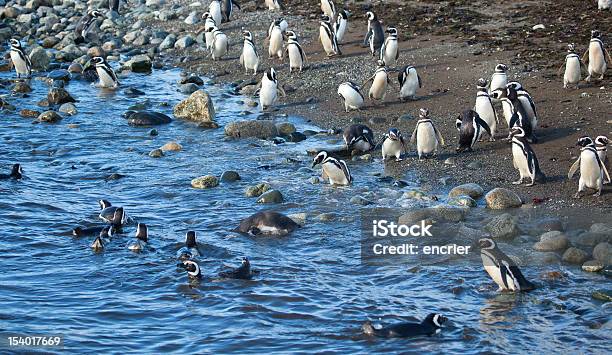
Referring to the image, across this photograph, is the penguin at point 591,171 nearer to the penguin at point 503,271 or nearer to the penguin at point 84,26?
the penguin at point 503,271

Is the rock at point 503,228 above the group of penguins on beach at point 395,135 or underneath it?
underneath

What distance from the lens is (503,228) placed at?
1068 cm

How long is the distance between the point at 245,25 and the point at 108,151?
938 centimetres

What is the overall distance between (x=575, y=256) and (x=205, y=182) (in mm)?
5324

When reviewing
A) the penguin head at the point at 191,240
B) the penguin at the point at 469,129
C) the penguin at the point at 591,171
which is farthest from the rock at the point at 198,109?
the penguin at the point at 591,171

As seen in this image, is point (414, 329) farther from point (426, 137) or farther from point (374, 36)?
point (374, 36)

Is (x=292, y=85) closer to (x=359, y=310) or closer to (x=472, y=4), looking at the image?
(x=472, y=4)

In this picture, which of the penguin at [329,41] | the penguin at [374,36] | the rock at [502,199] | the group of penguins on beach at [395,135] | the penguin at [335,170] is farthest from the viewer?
the penguin at [329,41]

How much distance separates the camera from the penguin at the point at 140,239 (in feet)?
36.1

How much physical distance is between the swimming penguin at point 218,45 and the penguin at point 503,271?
12.6m

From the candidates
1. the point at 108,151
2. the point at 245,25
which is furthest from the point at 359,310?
the point at 245,25

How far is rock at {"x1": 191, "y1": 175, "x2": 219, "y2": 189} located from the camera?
1336 cm

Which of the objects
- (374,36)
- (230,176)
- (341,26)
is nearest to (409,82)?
(374,36)

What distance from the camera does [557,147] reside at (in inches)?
529
